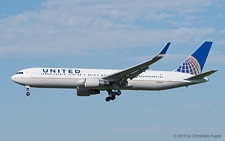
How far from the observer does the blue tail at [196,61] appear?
60.4 meters

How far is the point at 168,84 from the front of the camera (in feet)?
190

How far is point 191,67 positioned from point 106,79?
10934mm

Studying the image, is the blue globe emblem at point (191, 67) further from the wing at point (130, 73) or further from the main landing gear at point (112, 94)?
the main landing gear at point (112, 94)

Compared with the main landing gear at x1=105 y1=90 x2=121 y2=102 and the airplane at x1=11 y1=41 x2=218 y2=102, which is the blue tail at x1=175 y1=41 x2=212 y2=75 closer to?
the airplane at x1=11 y1=41 x2=218 y2=102

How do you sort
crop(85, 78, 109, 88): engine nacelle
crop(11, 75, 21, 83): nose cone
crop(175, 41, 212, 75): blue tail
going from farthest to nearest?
crop(175, 41, 212, 75): blue tail → crop(11, 75, 21, 83): nose cone → crop(85, 78, 109, 88): engine nacelle

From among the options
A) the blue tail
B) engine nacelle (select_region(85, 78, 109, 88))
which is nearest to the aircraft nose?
engine nacelle (select_region(85, 78, 109, 88))

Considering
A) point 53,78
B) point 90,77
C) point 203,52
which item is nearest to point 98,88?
point 90,77

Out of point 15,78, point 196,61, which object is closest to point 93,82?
point 15,78

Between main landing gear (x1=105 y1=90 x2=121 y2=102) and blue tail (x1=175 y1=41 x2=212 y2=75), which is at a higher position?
blue tail (x1=175 y1=41 x2=212 y2=75)

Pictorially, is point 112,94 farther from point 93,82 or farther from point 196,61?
point 196,61

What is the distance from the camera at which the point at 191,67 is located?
6072 cm

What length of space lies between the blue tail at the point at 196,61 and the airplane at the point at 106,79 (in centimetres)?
95

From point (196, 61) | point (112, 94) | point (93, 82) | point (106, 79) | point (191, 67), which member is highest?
point (196, 61)

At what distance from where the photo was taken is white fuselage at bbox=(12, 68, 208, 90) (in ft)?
179
